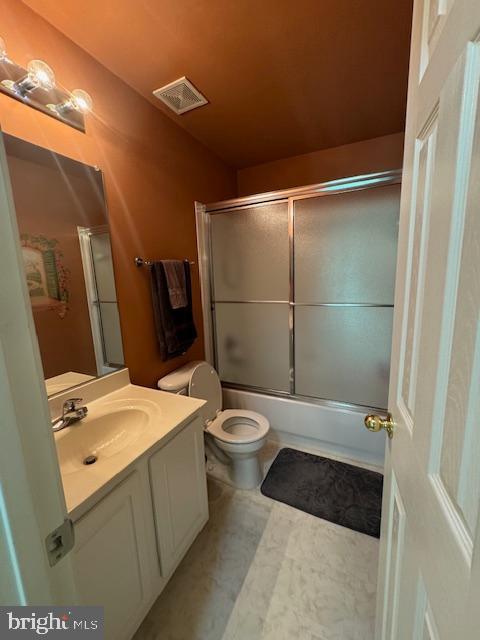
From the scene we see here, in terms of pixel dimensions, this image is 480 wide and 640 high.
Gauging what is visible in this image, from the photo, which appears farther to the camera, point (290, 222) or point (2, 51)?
point (290, 222)

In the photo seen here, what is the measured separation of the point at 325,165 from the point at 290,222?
0.78 metres

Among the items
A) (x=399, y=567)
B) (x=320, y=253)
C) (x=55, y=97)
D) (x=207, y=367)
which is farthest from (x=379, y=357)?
(x=55, y=97)

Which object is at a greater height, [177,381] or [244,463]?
[177,381]

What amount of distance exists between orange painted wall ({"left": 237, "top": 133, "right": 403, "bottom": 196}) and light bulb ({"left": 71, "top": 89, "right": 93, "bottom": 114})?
5.29 ft

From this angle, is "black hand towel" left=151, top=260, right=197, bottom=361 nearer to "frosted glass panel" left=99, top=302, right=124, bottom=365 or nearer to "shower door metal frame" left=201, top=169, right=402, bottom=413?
"frosted glass panel" left=99, top=302, right=124, bottom=365

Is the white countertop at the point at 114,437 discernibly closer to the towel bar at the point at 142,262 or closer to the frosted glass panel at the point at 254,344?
the towel bar at the point at 142,262

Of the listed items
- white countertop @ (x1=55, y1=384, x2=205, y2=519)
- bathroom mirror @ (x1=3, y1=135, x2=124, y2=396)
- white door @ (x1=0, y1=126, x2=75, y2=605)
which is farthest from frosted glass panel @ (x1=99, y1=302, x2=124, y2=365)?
white door @ (x1=0, y1=126, x2=75, y2=605)

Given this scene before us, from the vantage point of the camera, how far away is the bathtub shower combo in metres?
1.76

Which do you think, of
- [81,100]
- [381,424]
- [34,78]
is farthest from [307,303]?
[34,78]

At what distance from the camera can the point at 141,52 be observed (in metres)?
1.27

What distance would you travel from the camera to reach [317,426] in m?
2.06

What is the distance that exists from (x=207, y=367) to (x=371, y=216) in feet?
4.92

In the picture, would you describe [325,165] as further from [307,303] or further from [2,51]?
[2,51]

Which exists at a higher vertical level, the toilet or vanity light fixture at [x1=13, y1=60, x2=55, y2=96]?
vanity light fixture at [x1=13, y1=60, x2=55, y2=96]
